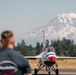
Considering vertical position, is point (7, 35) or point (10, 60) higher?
point (7, 35)

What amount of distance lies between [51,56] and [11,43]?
19.8 m

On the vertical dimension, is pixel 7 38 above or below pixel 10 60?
above

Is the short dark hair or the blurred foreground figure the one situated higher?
the short dark hair

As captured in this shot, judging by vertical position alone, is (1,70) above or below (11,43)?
below

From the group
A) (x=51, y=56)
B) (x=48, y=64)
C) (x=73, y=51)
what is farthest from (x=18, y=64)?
(x=73, y=51)

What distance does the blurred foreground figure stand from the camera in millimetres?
5320

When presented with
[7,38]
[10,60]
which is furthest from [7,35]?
[10,60]

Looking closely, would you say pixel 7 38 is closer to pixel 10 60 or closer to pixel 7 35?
pixel 7 35

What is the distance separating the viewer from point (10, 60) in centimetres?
533

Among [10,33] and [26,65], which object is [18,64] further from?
[10,33]

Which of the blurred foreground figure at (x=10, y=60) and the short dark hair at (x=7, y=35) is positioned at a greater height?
the short dark hair at (x=7, y=35)

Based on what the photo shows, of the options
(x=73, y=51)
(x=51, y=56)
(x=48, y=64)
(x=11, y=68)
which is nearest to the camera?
(x=11, y=68)

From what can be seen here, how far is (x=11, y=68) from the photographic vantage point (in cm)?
532

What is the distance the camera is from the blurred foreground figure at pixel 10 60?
17.5ft
